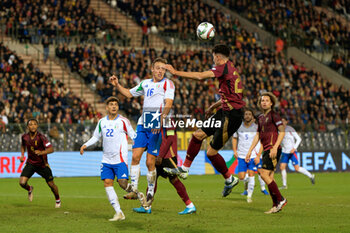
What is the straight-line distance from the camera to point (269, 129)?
45.2 ft

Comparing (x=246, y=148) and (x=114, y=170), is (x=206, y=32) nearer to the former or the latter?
(x=114, y=170)

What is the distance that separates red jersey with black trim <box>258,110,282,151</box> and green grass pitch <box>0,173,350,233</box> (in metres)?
1.50

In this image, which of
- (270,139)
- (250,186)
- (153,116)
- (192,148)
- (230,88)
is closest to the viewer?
(230,88)

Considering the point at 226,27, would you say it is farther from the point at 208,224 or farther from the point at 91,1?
the point at 208,224

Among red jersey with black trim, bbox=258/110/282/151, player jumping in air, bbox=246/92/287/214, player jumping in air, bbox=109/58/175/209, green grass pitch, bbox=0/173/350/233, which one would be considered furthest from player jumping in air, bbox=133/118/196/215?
red jersey with black trim, bbox=258/110/282/151

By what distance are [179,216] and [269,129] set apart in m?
2.75

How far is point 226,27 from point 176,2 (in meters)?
3.83

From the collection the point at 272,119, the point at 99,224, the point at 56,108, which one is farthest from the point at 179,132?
the point at 99,224

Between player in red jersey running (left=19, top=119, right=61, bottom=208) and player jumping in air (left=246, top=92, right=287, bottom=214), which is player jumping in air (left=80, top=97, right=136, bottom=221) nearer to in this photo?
player jumping in air (left=246, top=92, right=287, bottom=214)

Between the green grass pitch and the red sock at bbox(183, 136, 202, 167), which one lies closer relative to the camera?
the green grass pitch

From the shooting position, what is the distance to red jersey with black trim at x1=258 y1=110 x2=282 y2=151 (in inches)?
540

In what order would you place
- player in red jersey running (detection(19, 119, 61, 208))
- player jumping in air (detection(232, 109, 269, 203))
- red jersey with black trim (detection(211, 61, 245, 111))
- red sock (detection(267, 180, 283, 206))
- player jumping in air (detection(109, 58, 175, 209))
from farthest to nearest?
player jumping in air (detection(232, 109, 269, 203)) → player in red jersey running (detection(19, 119, 61, 208)) → red sock (detection(267, 180, 283, 206)) → player jumping in air (detection(109, 58, 175, 209)) → red jersey with black trim (detection(211, 61, 245, 111))

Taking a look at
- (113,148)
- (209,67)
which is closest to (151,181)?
(113,148)

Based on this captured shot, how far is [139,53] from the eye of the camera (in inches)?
1473
